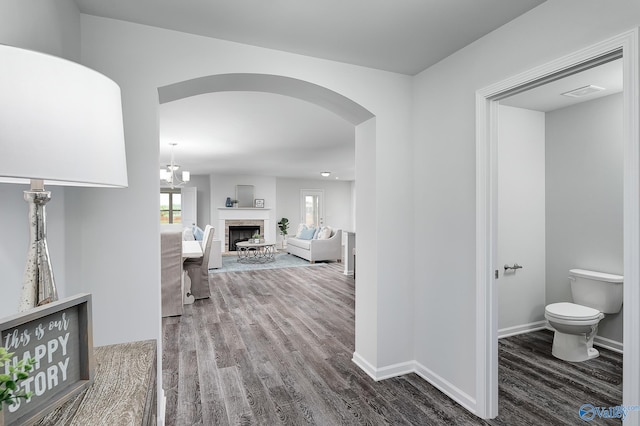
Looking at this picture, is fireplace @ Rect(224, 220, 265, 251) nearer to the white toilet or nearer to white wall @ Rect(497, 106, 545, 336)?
white wall @ Rect(497, 106, 545, 336)

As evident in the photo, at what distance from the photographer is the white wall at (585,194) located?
3.23m

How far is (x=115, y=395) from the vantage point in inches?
36.6

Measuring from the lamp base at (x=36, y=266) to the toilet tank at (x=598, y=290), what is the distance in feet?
13.5

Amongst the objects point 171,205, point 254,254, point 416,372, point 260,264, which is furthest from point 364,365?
point 171,205

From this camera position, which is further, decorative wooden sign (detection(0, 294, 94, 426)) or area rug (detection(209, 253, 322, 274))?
area rug (detection(209, 253, 322, 274))

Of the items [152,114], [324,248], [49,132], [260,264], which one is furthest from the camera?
[324,248]

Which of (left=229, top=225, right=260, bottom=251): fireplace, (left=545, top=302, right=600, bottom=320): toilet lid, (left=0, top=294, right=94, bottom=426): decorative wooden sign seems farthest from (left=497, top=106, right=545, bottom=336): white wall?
(left=229, top=225, right=260, bottom=251): fireplace

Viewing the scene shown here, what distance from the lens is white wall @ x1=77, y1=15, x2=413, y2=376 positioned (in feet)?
6.40

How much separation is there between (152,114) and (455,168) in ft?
6.71

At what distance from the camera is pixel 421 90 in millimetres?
2781

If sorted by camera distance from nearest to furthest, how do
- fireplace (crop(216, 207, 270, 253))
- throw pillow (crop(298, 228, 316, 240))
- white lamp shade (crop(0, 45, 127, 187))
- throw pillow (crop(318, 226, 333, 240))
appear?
1. white lamp shade (crop(0, 45, 127, 187))
2. throw pillow (crop(318, 226, 333, 240))
3. throw pillow (crop(298, 228, 316, 240))
4. fireplace (crop(216, 207, 270, 253))

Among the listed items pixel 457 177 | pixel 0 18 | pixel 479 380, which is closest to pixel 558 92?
pixel 457 177

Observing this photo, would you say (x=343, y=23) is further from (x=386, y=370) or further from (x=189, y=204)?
(x=189, y=204)

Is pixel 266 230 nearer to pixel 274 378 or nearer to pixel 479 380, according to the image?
pixel 274 378
